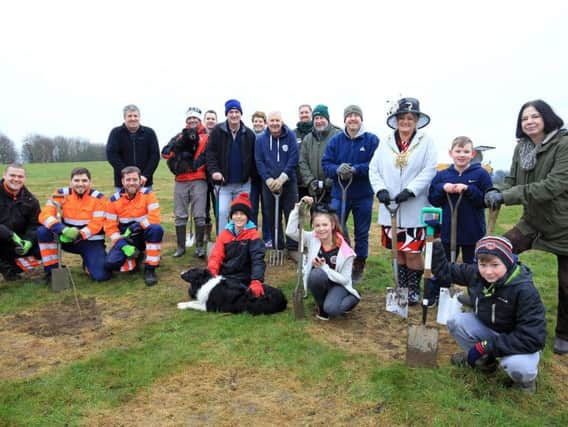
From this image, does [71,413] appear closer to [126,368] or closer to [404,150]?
[126,368]

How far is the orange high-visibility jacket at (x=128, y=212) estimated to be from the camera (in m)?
6.50

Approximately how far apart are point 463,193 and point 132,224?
4.56 metres

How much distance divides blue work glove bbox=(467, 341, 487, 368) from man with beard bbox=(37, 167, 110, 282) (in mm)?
5062

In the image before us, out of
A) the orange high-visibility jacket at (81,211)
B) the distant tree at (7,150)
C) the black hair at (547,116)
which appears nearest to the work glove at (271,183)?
the orange high-visibility jacket at (81,211)

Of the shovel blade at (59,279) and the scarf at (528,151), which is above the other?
the scarf at (528,151)

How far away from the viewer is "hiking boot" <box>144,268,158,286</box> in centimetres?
629

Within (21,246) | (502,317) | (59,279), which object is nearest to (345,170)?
(502,317)

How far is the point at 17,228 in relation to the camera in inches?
255

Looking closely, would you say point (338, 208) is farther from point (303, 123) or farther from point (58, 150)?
point (58, 150)

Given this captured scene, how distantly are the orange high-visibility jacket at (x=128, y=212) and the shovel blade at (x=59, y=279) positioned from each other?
2.56 feet

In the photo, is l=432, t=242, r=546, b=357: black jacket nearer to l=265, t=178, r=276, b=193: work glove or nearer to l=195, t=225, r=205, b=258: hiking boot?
l=265, t=178, r=276, b=193: work glove

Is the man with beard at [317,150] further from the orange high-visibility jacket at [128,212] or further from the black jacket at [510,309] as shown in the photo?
the black jacket at [510,309]

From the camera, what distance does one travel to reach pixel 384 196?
5.11m

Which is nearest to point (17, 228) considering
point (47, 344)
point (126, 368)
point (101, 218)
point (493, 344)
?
point (101, 218)
